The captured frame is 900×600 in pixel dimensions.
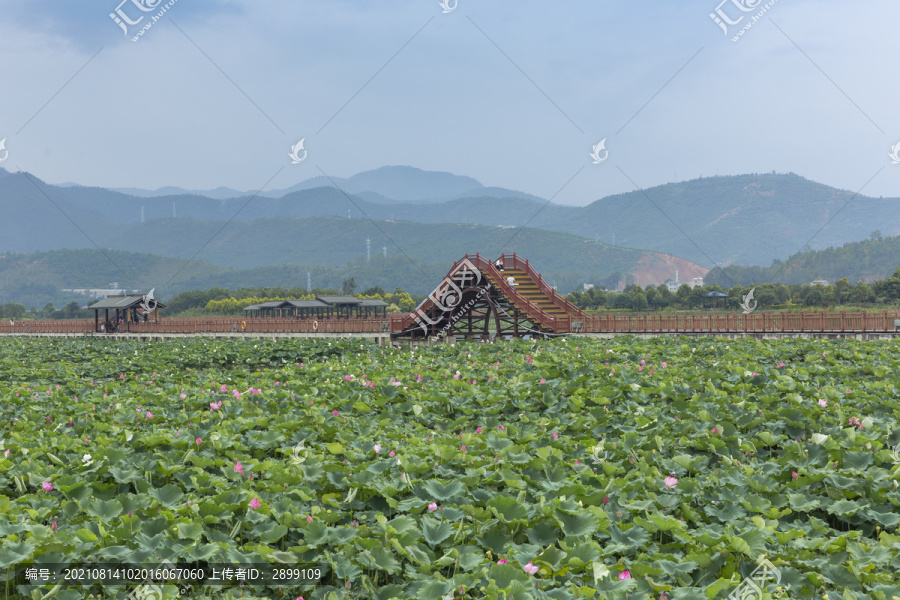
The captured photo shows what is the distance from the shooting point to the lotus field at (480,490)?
11.4ft

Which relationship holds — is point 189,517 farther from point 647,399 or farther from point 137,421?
point 647,399

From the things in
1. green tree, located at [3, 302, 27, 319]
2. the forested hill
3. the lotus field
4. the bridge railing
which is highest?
the forested hill

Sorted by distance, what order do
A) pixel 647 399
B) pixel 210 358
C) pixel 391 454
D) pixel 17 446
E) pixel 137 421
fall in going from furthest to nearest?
1. pixel 210 358
2. pixel 647 399
3. pixel 137 421
4. pixel 17 446
5. pixel 391 454

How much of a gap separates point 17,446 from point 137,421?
61.5 inches

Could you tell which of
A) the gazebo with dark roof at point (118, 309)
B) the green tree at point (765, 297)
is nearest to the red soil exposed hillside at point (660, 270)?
the green tree at point (765, 297)

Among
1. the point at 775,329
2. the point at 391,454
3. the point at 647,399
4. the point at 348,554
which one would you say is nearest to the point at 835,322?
the point at 775,329

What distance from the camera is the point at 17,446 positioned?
5914 mm

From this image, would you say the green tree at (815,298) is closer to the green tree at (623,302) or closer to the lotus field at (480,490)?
the green tree at (623,302)

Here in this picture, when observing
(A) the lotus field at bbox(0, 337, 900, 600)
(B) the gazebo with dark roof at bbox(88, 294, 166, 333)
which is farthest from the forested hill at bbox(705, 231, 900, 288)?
(A) the lotus field at bbox(0, 337, 900, 600)

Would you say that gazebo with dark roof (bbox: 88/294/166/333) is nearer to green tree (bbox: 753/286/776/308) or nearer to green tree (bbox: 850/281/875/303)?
green tree (bbox: 753/286/776/308)

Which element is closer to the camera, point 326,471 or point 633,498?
point 633,498

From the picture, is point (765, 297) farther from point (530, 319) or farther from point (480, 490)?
point (480, 490)

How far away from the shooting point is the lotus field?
347cm

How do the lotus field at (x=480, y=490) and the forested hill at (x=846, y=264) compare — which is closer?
the lotus field at (x=480, y=490)
